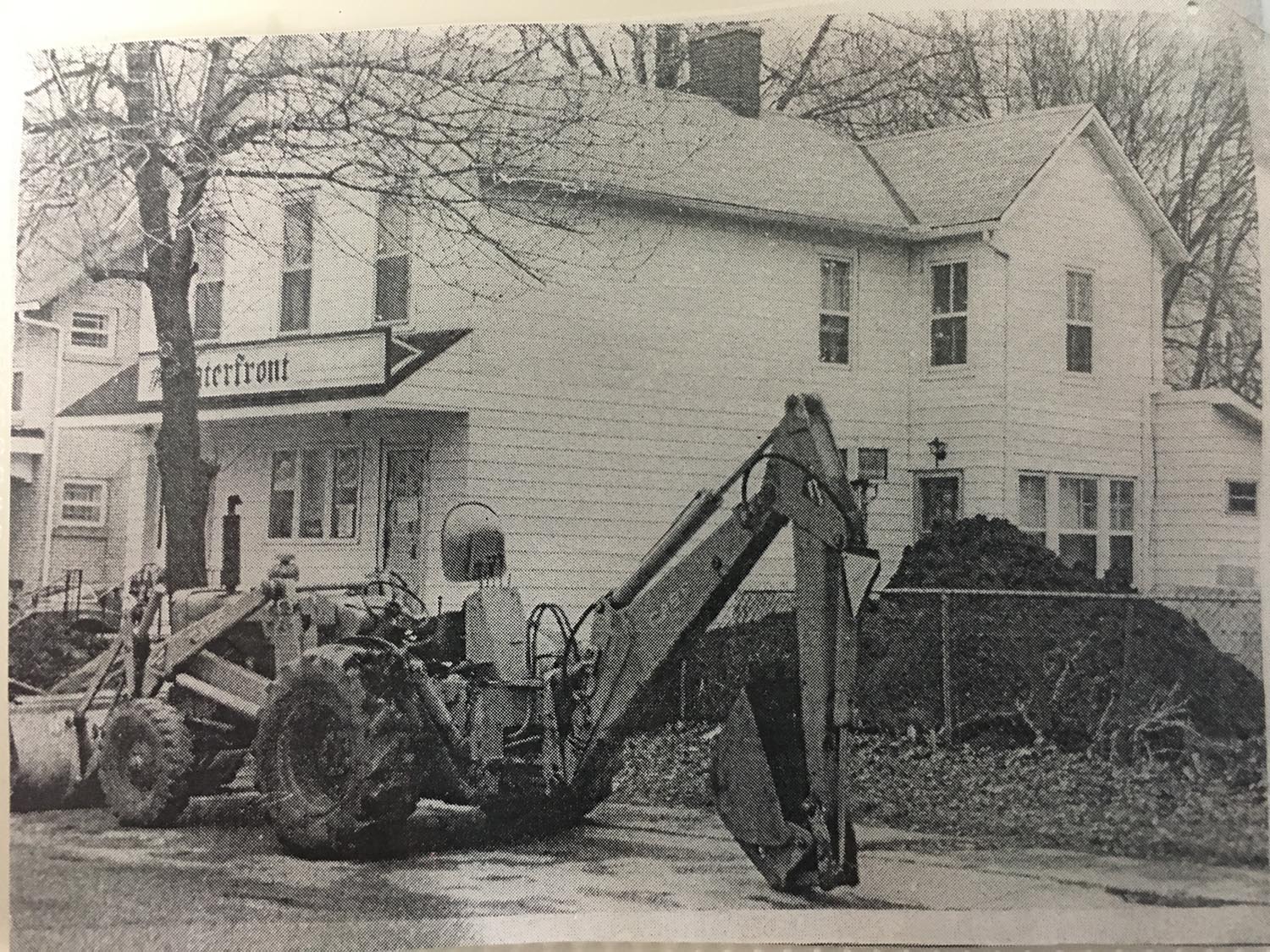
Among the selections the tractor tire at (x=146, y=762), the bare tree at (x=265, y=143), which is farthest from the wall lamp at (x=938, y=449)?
the tractor tire at (x=146, y=762)

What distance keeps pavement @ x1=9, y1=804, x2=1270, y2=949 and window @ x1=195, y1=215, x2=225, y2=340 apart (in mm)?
2179

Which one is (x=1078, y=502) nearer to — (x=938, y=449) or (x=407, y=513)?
(x=938, y=449)

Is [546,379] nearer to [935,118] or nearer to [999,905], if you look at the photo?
[935,118]

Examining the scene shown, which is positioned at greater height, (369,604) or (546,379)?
(546,379)

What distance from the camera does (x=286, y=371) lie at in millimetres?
5727

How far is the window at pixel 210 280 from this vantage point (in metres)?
5.79

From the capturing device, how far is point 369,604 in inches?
220

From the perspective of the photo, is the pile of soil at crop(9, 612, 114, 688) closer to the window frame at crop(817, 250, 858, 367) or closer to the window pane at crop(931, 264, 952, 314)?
the window frame at crop(817, 250, 858, 367)

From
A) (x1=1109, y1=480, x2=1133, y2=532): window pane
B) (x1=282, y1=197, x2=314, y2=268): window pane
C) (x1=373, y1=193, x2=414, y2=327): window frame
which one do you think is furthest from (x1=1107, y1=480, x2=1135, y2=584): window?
(x1=282, y1=197, x2=314, y2=268): window pane

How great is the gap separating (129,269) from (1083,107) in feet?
13.7

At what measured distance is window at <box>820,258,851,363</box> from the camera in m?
5.70

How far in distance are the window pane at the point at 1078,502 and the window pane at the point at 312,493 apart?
3.10 m

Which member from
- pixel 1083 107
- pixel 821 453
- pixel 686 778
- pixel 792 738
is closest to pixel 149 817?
pixel 686 778

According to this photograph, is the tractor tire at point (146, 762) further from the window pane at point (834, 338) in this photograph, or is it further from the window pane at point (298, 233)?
the window pane at point (834, 338)
